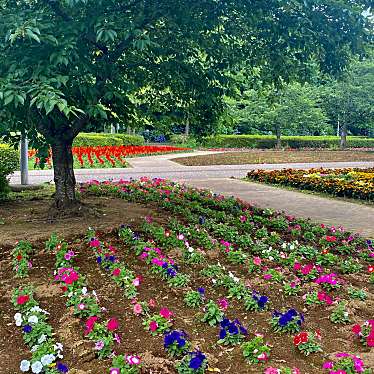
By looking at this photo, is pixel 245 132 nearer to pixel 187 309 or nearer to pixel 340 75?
pixel 340 75

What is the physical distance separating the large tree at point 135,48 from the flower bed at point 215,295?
1.38 meters

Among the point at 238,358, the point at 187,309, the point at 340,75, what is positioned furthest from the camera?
the point at 340,75

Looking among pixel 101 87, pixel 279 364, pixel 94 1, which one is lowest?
pixel 279 364

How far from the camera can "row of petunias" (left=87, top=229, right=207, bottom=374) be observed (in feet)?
9.15

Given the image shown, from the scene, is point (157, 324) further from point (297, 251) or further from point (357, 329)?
point (297, 251)

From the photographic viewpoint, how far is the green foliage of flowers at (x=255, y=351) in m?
2.94

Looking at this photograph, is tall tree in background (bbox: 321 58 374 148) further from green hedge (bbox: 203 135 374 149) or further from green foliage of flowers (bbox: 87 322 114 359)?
green foliage of flowers (bbox: 87 322 114 359)

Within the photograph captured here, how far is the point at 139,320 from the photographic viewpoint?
139 inches

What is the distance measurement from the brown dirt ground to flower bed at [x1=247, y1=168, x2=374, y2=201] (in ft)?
19.0

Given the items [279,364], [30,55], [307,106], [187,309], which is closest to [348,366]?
[279,364]

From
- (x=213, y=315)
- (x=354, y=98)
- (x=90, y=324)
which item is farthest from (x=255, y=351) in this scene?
(x=354, y=98)

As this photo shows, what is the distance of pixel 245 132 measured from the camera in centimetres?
3900

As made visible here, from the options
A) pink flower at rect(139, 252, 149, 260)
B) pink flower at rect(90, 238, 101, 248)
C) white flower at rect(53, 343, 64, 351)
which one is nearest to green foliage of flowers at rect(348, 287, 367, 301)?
pink flower at rect(139, 252, 149, 260)

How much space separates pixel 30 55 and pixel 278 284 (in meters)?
2.90
